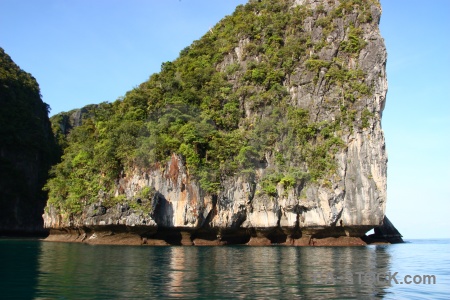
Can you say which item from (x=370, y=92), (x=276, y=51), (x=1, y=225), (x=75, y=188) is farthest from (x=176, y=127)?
(x=1, y=225)

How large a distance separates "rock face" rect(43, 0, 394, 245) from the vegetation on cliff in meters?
0.24

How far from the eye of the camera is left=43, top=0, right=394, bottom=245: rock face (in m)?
32.6

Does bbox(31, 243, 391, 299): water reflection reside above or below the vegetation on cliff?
below

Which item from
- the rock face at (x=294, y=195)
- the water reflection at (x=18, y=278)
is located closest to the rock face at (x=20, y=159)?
the rock face at (x=294, y=195)

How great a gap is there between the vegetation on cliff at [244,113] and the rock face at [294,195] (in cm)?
24

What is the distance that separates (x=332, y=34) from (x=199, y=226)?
2279cm

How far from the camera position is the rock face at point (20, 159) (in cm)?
5088

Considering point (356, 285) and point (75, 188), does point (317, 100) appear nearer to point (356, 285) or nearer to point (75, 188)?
point (75, 188)

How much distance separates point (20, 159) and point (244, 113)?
3218 cm

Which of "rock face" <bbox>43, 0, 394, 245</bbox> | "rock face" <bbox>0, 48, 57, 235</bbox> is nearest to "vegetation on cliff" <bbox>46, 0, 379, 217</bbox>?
"rock face" <bbox>43, 0, 394, 245</bbox>

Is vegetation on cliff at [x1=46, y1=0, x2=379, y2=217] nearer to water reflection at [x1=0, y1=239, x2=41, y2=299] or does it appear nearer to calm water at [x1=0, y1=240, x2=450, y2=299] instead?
calm water at [x1=0, y1=240, x2=450, y2=299]

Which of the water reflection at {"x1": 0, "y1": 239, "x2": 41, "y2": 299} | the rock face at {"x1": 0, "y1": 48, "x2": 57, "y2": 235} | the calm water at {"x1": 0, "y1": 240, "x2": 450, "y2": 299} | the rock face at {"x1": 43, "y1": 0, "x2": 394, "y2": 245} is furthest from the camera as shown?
the rock face at {"x1": 0, "y1": 48, "x2": 57, "y2": 235}

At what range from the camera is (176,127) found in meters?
35.2

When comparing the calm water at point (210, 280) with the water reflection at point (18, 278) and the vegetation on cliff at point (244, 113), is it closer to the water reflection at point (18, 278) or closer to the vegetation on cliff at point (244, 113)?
the water reflection at point (18, 278)
